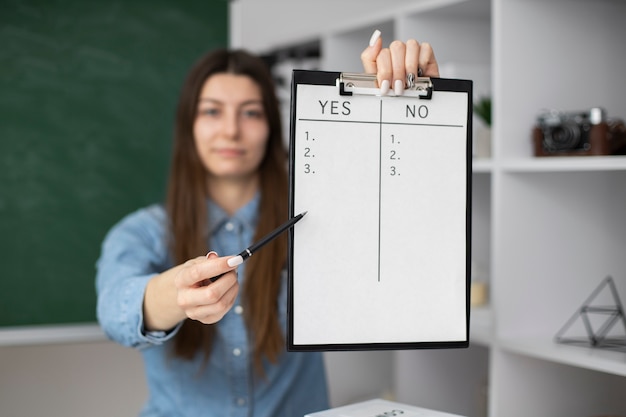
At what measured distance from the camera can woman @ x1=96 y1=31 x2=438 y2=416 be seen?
5.83 ft

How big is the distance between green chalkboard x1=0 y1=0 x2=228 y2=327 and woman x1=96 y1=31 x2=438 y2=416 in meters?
0.49

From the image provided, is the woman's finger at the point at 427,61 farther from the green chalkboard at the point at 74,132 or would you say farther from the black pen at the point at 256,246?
the green chalkboard at the point at 74,132

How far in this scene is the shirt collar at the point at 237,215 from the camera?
6.17 feet

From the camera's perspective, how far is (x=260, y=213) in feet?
6.26

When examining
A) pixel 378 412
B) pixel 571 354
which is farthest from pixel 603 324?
pixel 378 412

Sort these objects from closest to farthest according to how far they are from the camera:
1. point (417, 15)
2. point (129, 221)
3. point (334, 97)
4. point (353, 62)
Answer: point (334, 97), point (129, 221), point (417, 15), point (353, 62)

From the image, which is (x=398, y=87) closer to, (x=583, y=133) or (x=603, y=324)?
(x=583, y=133)

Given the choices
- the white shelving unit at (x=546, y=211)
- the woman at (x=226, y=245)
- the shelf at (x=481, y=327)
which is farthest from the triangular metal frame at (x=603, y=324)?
the woman at (x=226, y=245)

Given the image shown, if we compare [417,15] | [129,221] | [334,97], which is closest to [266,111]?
[129,221]

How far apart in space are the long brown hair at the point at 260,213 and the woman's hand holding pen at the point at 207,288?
0.57 metres

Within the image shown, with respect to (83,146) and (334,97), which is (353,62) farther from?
(334,97)

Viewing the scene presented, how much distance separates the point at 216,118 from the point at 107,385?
93 cm

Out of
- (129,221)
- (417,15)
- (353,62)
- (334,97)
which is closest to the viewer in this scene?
(334,97)

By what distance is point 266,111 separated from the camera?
1.90 m
